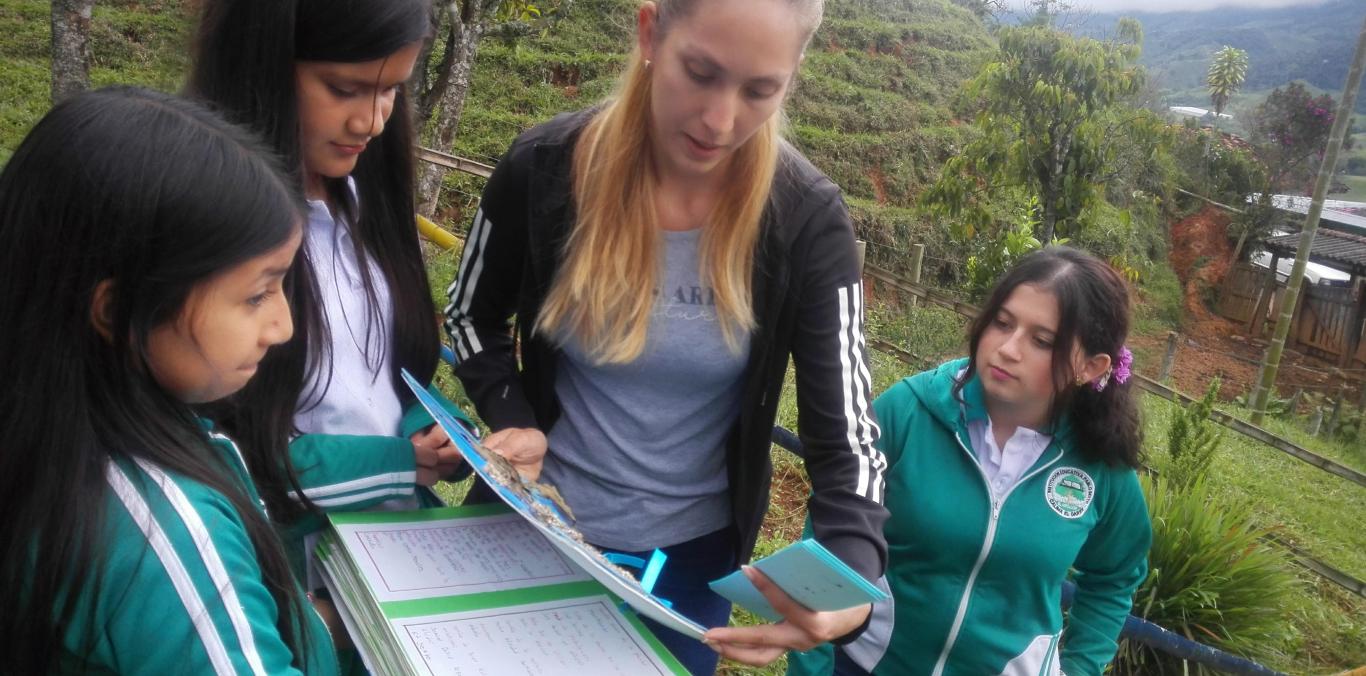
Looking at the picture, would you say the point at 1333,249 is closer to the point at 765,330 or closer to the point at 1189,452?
the point at 1189,452

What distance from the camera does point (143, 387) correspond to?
0.89 m

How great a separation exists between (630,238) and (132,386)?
630 mm

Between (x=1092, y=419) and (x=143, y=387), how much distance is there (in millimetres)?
1570

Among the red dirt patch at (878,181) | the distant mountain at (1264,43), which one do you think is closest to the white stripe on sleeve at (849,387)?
the distant mountain at (1264,43)

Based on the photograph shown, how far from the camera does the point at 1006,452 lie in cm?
179

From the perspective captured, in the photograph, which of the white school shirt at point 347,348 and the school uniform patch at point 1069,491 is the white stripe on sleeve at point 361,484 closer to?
the white school shirt at point 347,348

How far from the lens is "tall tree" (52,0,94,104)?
3.38 m

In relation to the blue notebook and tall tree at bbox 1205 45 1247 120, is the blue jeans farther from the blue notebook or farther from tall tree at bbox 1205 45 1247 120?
tall tree at bbox 1205 45 1247 120

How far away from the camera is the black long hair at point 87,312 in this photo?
2.61 ft

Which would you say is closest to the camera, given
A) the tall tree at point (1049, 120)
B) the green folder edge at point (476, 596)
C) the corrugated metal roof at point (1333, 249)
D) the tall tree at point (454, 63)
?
the green folder edge at point (476, 596)

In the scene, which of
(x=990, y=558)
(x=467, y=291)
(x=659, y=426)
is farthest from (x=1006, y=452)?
(x=467, y=291)

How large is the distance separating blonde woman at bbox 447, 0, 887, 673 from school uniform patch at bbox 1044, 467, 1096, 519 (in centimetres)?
63

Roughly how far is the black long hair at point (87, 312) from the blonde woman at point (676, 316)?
46 cm

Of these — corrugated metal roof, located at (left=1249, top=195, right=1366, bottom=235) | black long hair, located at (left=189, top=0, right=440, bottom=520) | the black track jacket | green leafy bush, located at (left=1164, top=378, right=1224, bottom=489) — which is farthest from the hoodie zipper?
corrugated metal roof, located at (left=1249, top=195, right=1366, bottom=235)
